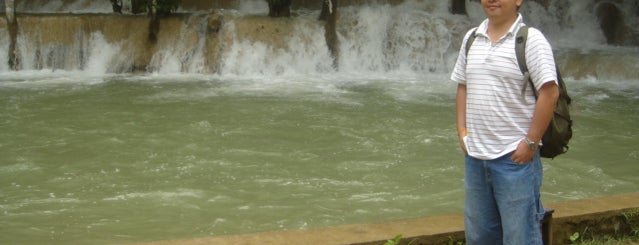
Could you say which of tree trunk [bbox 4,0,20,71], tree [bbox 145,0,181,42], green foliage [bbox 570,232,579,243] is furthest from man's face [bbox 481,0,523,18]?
tree trunk [bbox 4,0,20,71]

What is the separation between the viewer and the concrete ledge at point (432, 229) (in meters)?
4.17

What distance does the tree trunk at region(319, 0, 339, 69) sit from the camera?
627 inches

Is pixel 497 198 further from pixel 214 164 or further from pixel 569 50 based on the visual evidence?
pixel 569 50

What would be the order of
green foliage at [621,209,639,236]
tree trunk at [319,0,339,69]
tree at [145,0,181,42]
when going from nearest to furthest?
green foliage at [621,209,639,236]
tree at [145,0,181,42]
tree trunk at [319,0,339,69]

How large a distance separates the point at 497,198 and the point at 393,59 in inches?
496

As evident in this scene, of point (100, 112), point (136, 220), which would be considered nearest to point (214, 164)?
point (136, 220)

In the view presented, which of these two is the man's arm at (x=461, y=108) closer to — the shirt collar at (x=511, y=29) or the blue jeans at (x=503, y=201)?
the blue jeans at (x=503, y=201)

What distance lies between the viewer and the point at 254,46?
15.5m

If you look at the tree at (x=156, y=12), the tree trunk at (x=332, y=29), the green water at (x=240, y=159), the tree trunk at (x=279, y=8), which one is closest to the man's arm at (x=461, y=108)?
the green water at (x=240, y=159)

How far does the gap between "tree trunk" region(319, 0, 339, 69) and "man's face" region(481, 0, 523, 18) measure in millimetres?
12354

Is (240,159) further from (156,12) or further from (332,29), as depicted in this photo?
(332,29)

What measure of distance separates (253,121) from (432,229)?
6.07 meters

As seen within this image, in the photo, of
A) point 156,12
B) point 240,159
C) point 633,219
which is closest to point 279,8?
point 156,12

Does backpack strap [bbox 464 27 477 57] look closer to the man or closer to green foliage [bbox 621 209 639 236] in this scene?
the man
